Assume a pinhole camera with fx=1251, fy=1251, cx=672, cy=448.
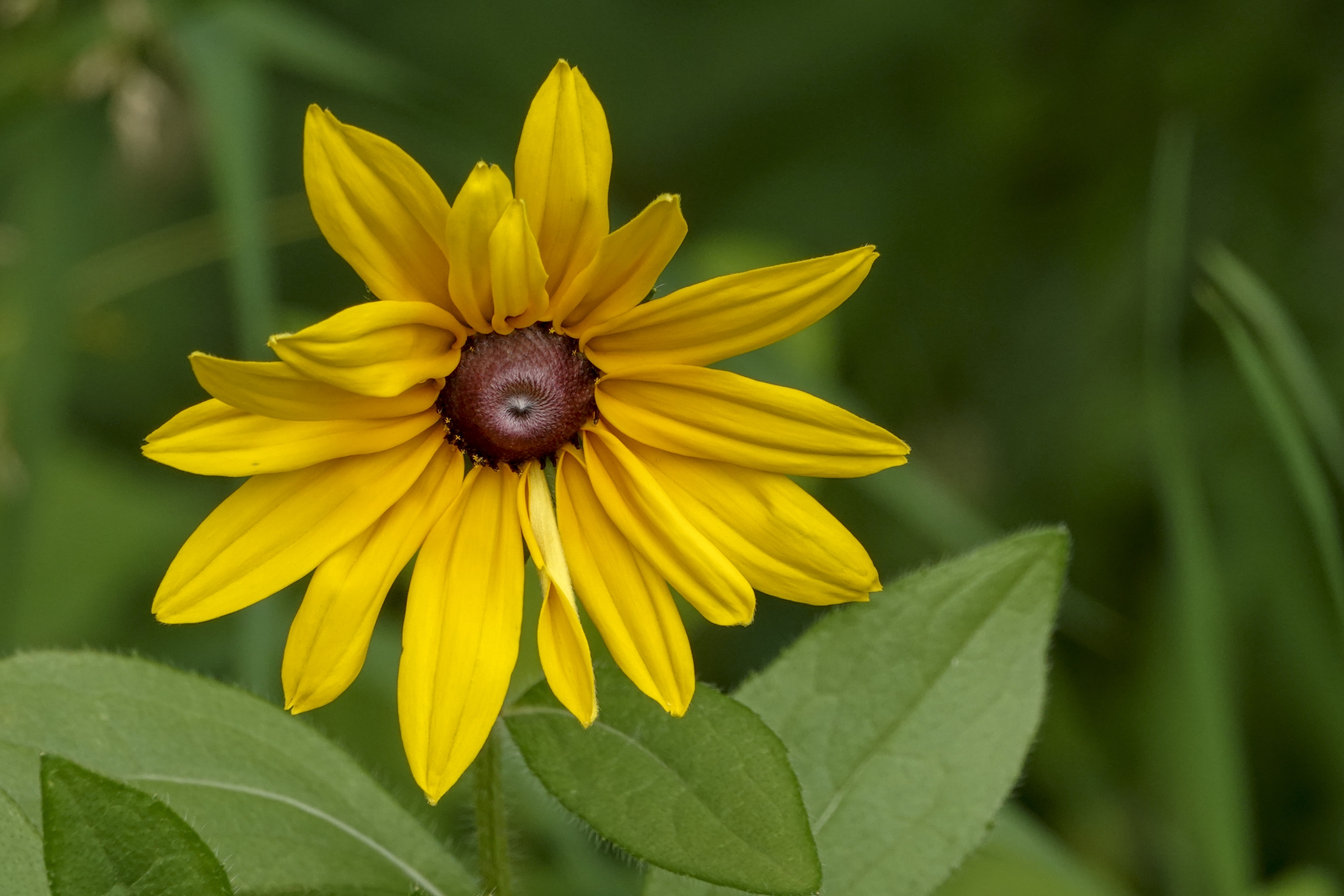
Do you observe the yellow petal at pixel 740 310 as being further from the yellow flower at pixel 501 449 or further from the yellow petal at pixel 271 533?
the yellow petal at pixel 271 533

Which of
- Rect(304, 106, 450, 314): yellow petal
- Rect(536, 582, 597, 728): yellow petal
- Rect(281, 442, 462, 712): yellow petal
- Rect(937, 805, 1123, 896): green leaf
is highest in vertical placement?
Rect(304, 106, 450, 314): yellow petal

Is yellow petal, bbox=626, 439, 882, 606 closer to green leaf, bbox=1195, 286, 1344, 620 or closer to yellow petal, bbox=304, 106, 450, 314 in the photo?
yellow petal, bbox=304, 106, 450, 314

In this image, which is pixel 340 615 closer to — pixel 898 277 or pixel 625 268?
pixel 625 268

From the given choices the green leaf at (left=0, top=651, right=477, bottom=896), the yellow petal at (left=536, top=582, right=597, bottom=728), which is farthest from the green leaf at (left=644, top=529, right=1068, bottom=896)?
the green leaf at (left=0, top=651, right=477, bottom=896)

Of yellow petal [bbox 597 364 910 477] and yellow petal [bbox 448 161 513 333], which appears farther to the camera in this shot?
yellow petal [bbox 597 364 910 477]

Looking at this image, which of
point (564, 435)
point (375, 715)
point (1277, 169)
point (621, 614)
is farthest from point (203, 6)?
point (1277, 169)

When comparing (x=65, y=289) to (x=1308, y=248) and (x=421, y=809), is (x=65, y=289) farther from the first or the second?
(x=1308, y=248)

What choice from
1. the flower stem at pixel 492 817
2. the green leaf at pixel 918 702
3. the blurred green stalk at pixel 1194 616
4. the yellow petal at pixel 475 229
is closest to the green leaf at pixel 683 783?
the flower stem at pixel 492 817
